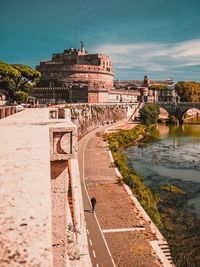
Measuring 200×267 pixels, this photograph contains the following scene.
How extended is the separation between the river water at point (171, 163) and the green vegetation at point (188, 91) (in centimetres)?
3764

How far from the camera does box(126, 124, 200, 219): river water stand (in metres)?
17.5

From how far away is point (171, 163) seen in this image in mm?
23547

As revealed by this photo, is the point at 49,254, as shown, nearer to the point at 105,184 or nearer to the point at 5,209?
the point at 5,209

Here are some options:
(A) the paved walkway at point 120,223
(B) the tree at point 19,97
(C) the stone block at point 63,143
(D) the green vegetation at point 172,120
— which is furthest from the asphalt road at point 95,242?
(D) the green vegetation at point 172,120

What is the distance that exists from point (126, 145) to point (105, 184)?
16.6 meters

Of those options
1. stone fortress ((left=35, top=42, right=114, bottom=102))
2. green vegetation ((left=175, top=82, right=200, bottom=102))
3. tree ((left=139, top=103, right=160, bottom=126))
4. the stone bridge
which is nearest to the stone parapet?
stone fortress ((left=35, top=42, right=114, bottom=102))

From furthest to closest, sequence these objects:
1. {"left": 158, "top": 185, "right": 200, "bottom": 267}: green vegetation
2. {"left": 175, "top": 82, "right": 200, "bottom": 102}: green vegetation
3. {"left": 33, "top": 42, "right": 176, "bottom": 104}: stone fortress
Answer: {"left": 175, "top": 82, "right": 200, "bottom": 102}: green vegetation, {"left": 33, "top": 42, "right": 176, "bottom": 104}: stone fortress, {"left": 158, "top": 185, "right": 200, "bottom": 267}: green vegetation

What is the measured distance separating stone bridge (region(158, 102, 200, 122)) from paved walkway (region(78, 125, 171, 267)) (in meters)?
41.6

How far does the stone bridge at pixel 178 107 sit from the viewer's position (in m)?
57.5

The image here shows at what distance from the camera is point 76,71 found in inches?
2132

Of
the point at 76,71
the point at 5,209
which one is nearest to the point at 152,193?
the point at 5,209

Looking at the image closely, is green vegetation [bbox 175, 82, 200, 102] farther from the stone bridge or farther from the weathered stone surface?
the weathered stone surface

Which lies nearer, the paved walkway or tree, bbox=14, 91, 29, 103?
the paved walkway

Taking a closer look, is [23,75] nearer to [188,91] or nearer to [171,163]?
[171,163]
